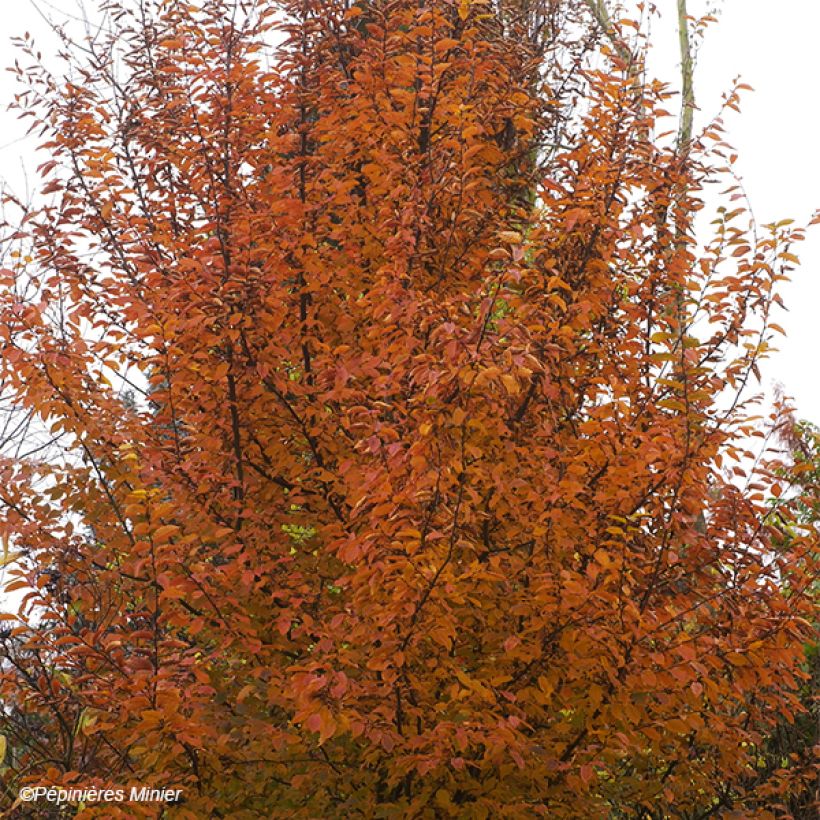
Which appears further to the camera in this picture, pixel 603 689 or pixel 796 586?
pixel 796 586

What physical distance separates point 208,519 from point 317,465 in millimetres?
573

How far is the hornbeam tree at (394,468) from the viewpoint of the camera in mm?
3523

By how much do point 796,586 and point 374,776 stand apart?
1.99m

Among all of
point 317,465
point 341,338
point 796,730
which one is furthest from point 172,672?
point 796,730

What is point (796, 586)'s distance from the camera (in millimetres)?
4254

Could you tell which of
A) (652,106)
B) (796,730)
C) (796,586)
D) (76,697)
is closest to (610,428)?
(796,586)

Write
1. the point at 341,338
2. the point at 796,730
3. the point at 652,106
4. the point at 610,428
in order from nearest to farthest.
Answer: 1. the point at 610,428
2. the point at 652,106
3. the point at 341,338
4. the point at 796,730

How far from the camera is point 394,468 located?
329cm

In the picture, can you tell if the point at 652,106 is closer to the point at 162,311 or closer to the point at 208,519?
the point at 162,311

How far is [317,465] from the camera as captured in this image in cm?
445

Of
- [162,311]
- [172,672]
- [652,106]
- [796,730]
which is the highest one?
[652,106]

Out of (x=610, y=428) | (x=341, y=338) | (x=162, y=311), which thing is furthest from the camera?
(x=341, y=338)

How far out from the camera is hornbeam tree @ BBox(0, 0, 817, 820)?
11.6ft

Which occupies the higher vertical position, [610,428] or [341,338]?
[341,338]
